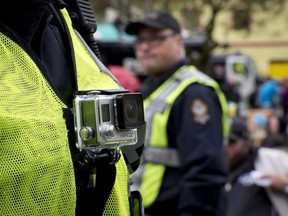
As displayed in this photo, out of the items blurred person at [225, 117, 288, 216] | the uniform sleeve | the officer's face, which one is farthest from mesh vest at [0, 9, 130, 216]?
blurred person at [225, 117, 288, 216]

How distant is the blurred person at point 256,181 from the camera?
3.77m

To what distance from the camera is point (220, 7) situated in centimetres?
942

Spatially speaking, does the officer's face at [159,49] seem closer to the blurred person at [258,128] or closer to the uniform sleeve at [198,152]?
the uniform sleeve at [198,152]

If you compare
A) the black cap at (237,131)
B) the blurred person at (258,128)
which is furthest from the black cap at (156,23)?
the blurred person at (258,128)

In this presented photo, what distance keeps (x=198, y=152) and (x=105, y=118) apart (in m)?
1.83

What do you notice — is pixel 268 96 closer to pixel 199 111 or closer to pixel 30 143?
pixel 199 111

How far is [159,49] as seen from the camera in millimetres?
3346

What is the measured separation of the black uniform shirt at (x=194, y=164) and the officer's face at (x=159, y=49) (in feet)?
1.24

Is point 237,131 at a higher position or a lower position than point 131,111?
lower

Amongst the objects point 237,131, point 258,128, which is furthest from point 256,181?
point 258,128

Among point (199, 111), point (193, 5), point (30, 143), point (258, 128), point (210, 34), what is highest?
point (30, 143)

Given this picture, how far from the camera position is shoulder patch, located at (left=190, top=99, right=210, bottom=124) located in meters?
2.88

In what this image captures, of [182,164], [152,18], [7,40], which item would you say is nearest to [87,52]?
[7,40]

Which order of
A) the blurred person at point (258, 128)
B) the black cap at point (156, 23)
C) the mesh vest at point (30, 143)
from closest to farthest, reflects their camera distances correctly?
the mesh vest at point (30, 143) → the black cap at point (156, 23) → the blurred person at point (258, 128)
